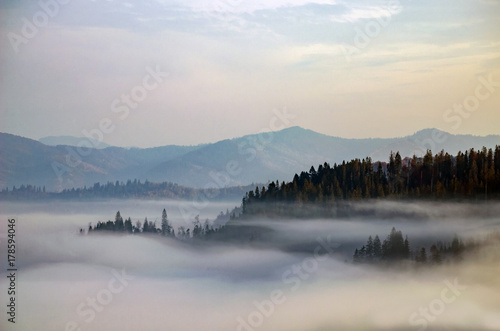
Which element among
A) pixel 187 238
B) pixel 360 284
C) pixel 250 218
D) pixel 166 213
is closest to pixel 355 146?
pixel 166 213

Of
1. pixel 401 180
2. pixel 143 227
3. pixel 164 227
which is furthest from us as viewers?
pixel 164 227

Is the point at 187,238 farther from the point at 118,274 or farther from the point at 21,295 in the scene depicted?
the point at 21,295

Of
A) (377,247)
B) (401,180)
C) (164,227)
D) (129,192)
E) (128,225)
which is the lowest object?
(164,227)

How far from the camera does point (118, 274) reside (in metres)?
112

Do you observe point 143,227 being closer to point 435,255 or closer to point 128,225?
point 128,225

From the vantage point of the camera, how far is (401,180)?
70.0m

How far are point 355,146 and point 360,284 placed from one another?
399 ft
